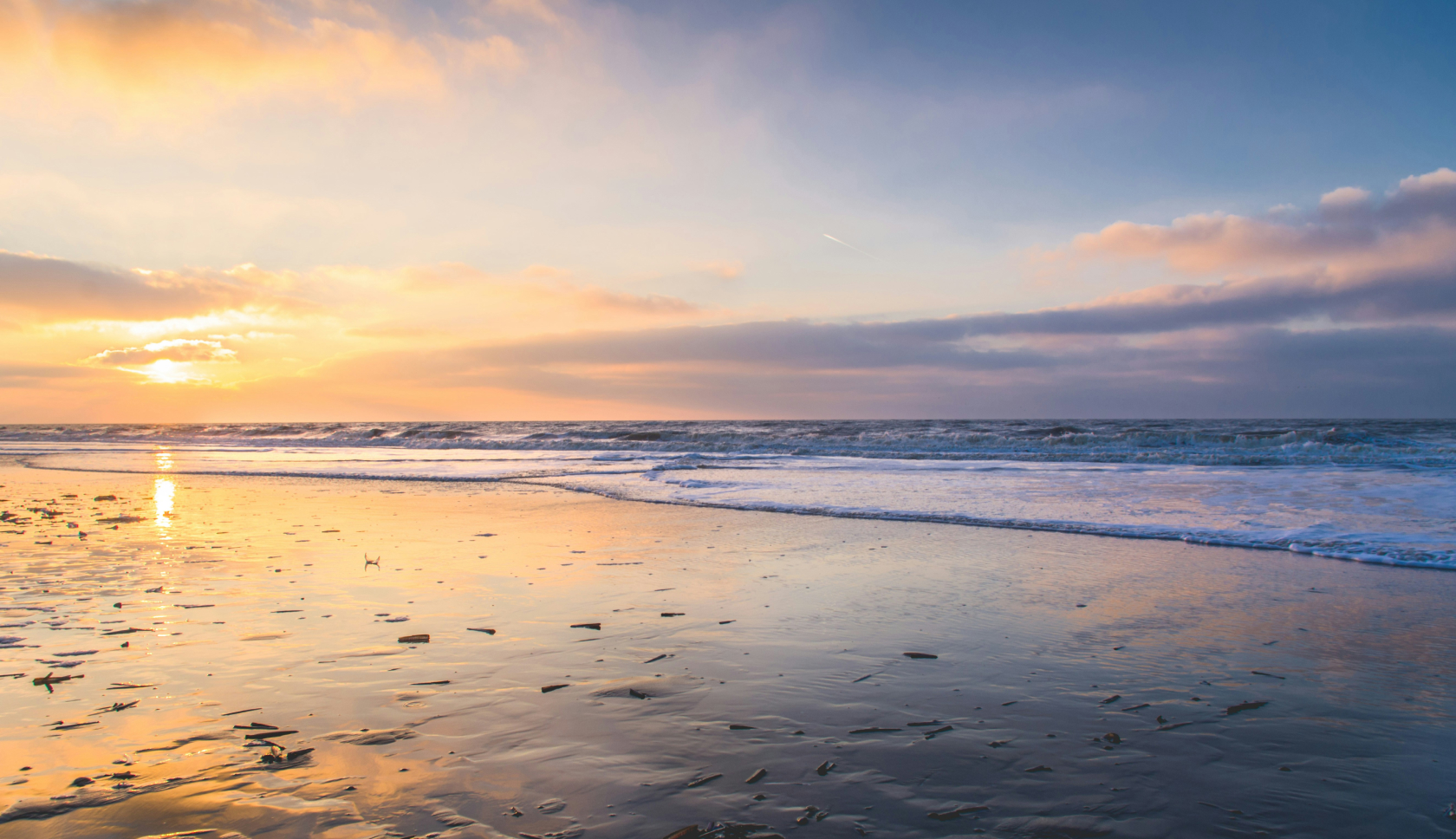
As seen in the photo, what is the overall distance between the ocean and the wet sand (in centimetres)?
272

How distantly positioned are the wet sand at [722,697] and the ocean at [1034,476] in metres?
2.72

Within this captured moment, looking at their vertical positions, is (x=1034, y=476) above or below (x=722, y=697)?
below

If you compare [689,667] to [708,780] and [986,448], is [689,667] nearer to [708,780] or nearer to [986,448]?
[708,780]

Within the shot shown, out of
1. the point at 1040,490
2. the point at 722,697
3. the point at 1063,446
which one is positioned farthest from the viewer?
the point at 1063,446

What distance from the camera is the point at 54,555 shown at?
25.0 feet

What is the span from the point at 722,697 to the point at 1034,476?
1742 cm

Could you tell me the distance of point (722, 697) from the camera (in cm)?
383

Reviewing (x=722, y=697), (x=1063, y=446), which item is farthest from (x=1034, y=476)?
(x=722, y=697)

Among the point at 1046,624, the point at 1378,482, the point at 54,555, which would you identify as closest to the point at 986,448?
the point at 1378,482

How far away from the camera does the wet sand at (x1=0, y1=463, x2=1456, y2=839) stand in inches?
105

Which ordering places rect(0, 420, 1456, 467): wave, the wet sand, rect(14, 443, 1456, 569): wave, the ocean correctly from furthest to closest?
rect(0, 420, 1456, 467): wave < the ocean < rect(14, 443, 1456, 569): wave < the wet sand

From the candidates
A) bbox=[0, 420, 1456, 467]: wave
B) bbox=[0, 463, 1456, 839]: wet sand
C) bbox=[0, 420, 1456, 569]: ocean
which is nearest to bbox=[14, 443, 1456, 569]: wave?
bbox=[0, 420, 1456, 569]: ocean

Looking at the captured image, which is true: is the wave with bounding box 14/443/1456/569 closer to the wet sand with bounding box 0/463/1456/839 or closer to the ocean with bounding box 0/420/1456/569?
the ocean with bounding box 0/420/1456/569

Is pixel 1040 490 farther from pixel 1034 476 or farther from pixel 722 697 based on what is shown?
pixel 722 697
